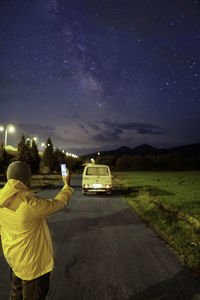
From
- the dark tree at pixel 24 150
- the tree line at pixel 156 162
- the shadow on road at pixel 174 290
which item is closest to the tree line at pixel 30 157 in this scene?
the dark tree at pixel 24 150

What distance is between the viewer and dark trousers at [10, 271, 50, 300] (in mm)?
2338

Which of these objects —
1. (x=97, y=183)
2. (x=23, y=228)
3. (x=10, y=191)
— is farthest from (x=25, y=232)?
(x=97, y=183)

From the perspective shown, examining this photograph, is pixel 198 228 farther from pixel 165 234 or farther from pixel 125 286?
pixel 125 286

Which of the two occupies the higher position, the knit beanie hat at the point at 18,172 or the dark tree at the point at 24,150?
the dark tree at the point at 24,150

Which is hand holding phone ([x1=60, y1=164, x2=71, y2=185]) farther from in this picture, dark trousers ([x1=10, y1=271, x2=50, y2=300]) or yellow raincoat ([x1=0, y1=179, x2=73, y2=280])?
dark trousers ([x1=10, y1=271, x2=50, y2=300])

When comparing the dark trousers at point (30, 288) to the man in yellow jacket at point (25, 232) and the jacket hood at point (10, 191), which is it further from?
the jacket hood at point (10, 191)

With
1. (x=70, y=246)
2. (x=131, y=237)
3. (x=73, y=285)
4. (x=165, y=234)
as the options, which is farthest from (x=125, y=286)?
(x=165, y=234)

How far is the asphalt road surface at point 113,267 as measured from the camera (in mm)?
3740

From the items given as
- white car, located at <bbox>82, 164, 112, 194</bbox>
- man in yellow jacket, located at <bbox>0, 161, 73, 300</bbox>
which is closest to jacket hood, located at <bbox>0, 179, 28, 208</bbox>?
man in yellow jacket, located at <bbox>0, 161, 73, 300</bbox>

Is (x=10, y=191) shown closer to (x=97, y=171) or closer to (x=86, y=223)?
(x=86, y=223)

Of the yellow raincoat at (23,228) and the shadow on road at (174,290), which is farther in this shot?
the shadow on road at (174,290)

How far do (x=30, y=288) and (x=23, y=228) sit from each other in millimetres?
587

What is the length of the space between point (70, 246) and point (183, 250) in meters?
2.65

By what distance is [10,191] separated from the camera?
7.30ft
